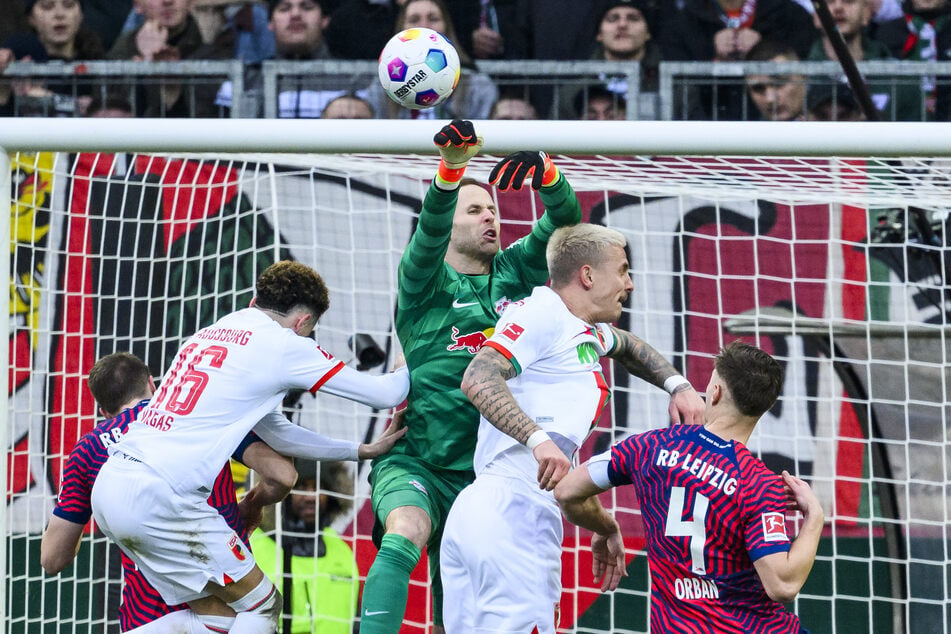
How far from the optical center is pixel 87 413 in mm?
5676

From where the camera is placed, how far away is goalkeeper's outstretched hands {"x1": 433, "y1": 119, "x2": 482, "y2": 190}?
357 centimetres

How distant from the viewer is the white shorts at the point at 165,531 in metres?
3.61

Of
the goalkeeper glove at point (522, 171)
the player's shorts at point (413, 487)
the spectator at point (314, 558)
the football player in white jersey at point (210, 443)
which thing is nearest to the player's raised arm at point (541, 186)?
the goalkeeper glove at point (522, 171)

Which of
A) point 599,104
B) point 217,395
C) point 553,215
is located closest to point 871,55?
point 599,104

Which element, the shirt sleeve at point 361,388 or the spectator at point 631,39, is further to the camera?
the spectator at point 631,39

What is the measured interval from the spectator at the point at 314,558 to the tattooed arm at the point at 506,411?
2.35 metres

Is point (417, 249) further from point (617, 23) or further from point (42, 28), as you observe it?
point (42, 28)

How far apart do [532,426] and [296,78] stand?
14.7ft

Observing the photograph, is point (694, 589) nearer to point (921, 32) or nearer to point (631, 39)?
point (631, 39)

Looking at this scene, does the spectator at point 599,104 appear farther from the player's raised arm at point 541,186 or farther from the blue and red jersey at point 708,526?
the blue and red jersey at point 708,526

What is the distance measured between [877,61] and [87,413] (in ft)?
16.7

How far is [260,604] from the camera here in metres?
3.82

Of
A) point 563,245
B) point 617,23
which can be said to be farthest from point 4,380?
point 617,23

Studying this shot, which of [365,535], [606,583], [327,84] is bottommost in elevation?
[365,535]
